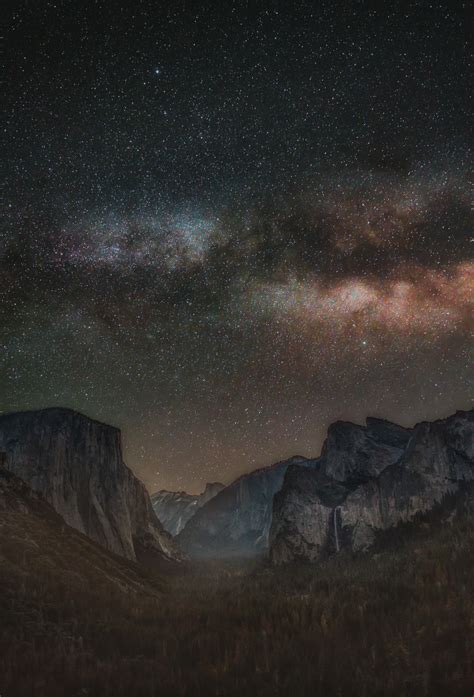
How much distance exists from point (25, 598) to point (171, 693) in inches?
704

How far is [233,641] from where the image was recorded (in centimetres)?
2842

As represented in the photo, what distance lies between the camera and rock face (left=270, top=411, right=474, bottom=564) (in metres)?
95.8

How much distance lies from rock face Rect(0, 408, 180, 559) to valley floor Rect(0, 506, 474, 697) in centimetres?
3624

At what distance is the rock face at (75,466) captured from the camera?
81.5 m

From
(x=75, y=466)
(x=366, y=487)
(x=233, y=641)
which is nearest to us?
Result: (x=233, y=641)

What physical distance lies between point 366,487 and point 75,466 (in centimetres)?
6480

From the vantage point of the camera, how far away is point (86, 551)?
2157 inches

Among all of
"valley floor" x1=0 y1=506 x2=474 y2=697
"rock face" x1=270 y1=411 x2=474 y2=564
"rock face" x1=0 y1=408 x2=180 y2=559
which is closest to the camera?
"valley floor" x1=0 y1=506 x2=474 y2=697

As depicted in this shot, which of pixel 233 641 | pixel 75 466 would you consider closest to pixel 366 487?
pixel 75 466

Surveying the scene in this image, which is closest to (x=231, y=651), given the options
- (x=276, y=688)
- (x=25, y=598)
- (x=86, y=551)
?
(x=276, y=688)

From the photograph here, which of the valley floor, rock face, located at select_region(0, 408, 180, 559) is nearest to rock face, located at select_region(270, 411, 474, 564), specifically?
rock face, located at select_region(0, 408, 180, 559)

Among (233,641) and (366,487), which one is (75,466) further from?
(233,641)

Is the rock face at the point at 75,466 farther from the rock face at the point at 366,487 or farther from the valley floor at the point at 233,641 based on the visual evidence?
the rock face at the point at 366,487

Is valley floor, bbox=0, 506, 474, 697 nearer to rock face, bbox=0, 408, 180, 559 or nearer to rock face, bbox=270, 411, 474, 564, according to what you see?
rock face, bbox=0, 408, 180, 559
